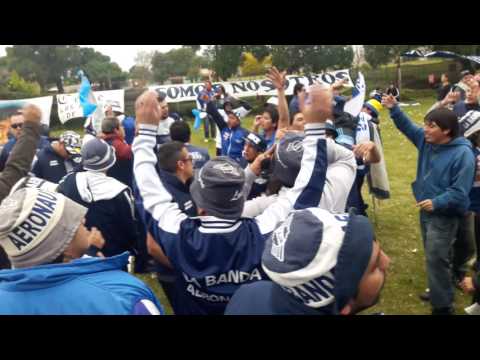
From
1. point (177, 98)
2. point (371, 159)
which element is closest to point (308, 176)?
point (371, 159)

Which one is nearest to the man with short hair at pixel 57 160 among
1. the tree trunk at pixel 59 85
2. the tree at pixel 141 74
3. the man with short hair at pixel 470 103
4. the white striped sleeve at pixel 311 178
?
the white striped sleeve at pixel 311 178

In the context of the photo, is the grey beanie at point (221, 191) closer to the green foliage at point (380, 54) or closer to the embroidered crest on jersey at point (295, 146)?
the embroidered crest on jersey at point (295, 146)

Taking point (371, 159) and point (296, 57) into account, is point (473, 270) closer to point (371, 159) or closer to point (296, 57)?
point (371, 159)

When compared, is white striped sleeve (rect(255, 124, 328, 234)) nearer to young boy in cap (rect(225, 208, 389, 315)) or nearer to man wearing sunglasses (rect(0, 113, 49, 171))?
young boy in cap (rect(225, 208, 389, 315))

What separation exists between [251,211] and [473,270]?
340 cm

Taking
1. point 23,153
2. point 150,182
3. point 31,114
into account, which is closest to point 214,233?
point 150,182

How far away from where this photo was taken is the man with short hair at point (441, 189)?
150 inches

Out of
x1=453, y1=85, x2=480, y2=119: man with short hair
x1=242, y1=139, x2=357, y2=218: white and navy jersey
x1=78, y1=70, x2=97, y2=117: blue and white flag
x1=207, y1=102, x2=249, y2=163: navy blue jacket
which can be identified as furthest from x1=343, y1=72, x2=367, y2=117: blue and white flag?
x1=78, y1=70, x2=97, y2=117: blue and white flag

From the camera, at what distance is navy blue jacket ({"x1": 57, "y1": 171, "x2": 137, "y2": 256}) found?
3604 mm

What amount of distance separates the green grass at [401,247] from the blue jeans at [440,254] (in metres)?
0.36

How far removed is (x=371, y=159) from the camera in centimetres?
465

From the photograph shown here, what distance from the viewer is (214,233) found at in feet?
6.67

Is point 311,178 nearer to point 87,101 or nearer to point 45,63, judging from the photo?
point 87,101

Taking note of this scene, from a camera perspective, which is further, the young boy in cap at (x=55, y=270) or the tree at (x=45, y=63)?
the tree at (x=45, y=63)
